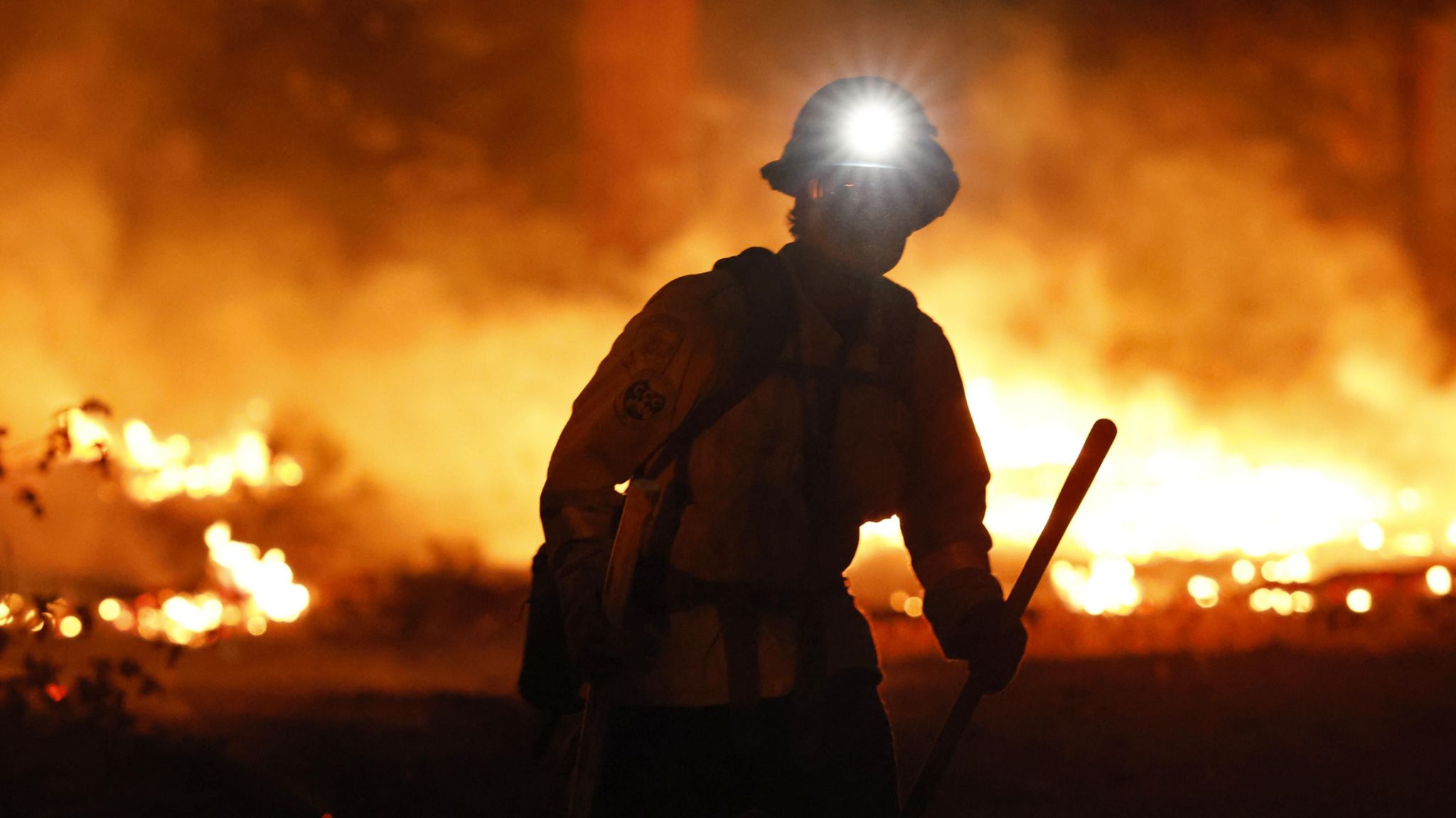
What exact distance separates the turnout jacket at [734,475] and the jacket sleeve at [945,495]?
116mm

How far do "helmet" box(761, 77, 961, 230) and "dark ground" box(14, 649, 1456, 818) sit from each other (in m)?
3.45

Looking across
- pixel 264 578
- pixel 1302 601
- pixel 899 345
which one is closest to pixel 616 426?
pixel 899 345

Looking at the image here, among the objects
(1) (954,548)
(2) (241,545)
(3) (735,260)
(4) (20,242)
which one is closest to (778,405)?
(3) (735,260)

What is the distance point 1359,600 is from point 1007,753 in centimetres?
785

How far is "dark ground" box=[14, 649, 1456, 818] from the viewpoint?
545 centimetres

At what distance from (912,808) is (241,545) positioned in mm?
18825

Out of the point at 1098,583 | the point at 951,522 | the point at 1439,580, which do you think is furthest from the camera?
the point at 1098,583

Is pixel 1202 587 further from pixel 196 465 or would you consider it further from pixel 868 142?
pixel 868 142

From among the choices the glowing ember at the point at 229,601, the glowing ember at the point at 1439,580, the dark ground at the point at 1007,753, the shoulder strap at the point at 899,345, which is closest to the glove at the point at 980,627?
the shoulder strap at the point at 899,345

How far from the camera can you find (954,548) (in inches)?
112

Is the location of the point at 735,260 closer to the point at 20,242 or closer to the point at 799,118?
the point at 799,118

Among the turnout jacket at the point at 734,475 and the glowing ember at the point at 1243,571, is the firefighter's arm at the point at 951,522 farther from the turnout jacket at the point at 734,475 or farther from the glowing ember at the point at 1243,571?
the glowing ember at the point at 1243,571

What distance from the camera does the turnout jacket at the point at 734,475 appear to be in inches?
99.1

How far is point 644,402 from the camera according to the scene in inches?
99.0
